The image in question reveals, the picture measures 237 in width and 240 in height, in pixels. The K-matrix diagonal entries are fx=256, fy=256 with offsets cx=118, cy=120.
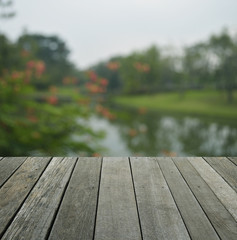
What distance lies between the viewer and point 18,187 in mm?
1316

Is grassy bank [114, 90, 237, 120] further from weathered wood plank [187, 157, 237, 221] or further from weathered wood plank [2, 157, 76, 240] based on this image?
weathered wood plank [2, 157, 76, 240]

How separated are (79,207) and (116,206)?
0.53 feet

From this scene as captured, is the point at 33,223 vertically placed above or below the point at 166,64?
below

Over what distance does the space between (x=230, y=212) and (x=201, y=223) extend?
0.18m

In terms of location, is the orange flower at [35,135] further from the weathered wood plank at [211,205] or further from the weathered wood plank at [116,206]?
the weathered wood plank at [211,205]

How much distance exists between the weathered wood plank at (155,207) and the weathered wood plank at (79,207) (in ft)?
0.69

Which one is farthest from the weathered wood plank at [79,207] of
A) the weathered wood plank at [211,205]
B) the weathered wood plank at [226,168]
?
the weathered wood plank at [226,168]

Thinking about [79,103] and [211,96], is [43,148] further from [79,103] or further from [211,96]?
[211,96]

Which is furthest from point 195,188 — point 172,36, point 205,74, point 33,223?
point 172,36

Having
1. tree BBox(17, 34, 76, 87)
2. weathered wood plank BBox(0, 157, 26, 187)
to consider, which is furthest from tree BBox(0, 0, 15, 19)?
tree BBox(17, 34, 76, 87)

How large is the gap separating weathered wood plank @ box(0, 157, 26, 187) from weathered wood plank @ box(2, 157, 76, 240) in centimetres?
20

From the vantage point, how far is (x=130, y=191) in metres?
1.28

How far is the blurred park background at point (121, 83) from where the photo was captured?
13.3 ft

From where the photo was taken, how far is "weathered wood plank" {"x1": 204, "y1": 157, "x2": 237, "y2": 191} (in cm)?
145
